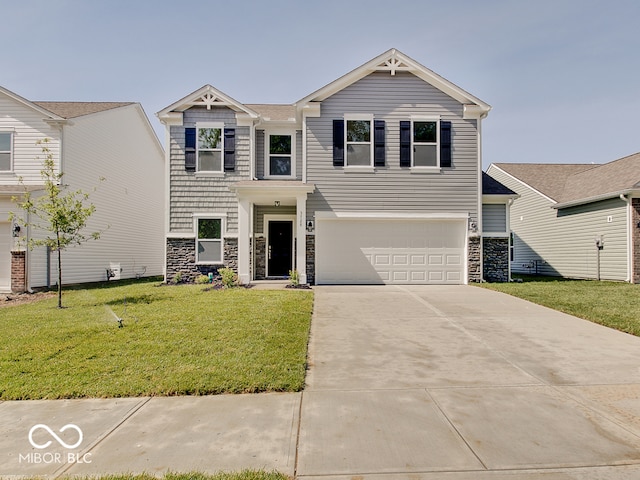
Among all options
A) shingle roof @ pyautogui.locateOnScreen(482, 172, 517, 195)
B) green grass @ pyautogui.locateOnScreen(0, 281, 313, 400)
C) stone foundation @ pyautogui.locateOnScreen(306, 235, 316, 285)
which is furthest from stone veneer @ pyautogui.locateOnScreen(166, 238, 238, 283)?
shingle roof @ pyautogui.locateOnScreen(482, 172, 517, 195)

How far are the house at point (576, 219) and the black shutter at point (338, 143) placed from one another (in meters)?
10.1

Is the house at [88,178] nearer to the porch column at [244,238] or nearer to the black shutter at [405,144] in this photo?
the porch column at [244,238]

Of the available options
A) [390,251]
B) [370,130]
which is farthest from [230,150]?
[390,251]

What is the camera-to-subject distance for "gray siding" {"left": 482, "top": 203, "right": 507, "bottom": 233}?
14070 mm

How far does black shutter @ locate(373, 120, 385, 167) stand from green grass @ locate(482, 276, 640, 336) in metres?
5.42

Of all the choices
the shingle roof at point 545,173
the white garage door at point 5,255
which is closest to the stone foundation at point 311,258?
the white garage door at point 5,255

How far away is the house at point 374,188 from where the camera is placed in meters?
13.5

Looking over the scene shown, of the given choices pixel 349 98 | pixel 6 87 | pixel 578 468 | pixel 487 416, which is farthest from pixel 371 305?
pixel 6 87

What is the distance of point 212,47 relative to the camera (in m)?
11.3

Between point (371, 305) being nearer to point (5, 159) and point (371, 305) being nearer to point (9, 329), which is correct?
point (9, 329)

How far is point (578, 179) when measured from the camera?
18.7 m

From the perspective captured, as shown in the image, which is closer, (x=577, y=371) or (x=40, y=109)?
(x=577, y=371)

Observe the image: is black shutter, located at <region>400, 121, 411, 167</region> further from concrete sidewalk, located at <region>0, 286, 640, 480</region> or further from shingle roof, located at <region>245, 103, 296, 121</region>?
concrete sidewalk, located at <region>0, 286, 640, 480</region>

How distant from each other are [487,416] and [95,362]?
4583mm
